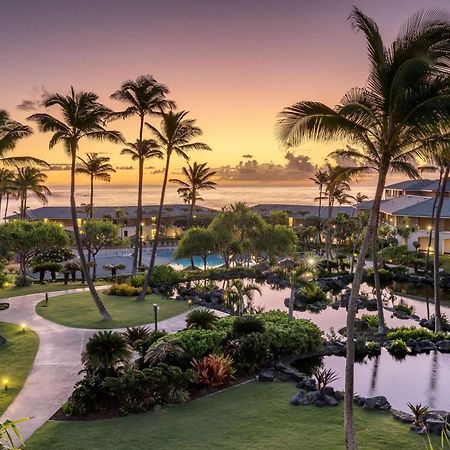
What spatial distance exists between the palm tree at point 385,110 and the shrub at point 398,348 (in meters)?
10.8

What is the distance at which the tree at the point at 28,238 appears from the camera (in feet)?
102

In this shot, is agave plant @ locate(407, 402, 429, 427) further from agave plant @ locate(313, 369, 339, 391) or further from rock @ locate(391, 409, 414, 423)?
agave plant @ locate(313, 369, 339, 391)

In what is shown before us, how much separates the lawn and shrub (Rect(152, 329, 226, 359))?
89.8 inches

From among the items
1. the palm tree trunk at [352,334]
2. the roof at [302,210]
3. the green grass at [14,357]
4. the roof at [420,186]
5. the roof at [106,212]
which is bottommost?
the green grass at [14,357]

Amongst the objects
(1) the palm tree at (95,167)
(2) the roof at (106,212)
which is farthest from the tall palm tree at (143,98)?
(2) the roof at (106,212)

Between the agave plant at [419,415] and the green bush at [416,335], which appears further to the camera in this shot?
the green bush at [416,335]

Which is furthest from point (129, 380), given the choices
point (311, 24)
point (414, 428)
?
point (311, 24)

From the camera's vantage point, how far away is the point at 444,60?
15.4 metres

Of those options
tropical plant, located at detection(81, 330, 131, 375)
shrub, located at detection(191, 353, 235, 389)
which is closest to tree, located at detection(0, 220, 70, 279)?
tropical plant, located at detection(81, 330, 131, 375)

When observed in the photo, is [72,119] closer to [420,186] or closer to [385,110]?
[385,110]

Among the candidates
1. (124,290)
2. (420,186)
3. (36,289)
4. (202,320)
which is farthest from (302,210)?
(202,320)

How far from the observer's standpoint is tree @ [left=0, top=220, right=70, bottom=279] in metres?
31.1

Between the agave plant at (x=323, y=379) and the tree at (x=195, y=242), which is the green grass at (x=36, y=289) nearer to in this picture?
the tree at (x=195, y=242)

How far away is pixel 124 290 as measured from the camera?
2988cm
